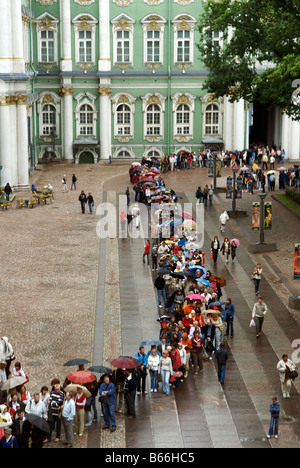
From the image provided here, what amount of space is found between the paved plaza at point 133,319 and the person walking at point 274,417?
220mm

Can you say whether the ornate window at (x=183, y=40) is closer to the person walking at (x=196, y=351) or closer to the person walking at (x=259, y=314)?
the person walking at (x=259, y=314)

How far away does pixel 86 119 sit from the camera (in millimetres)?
69312

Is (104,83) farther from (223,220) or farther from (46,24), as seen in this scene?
(223,220)

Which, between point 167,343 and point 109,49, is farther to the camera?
point 109,49

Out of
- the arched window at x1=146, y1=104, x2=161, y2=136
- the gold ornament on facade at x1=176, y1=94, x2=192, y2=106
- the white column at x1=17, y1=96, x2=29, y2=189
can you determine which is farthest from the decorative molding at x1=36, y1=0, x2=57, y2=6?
the white column at x1=17, y1=96, x2=29, y2=189

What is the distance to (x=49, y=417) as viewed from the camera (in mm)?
19422

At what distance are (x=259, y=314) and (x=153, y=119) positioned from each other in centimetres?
4503

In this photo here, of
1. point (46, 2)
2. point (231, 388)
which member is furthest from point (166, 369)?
point (46, 2)

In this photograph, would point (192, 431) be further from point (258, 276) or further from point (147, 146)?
point (147, 146)

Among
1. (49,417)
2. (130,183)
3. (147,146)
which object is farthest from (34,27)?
(49,417)

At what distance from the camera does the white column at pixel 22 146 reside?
55.3 metres

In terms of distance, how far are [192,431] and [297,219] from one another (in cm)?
2712

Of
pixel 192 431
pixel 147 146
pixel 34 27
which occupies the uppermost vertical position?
pixel 34 27

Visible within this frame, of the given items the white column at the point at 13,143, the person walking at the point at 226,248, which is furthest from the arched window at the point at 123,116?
the person walking at the point at 226,248
